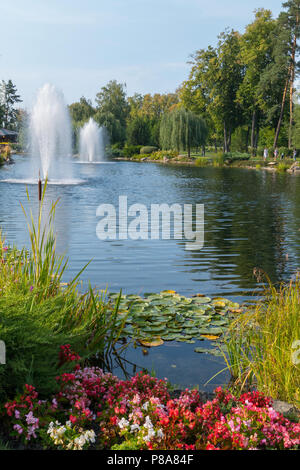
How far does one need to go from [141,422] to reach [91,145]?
58.3 m

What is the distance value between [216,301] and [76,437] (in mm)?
3671

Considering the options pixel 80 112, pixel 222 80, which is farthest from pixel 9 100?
pixel 222 80

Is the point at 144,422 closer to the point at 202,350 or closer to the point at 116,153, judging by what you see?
the point at 202,350

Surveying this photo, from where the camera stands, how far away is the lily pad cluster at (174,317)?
16.5 feet

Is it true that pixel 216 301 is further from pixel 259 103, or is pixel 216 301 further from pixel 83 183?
pixel 259 103

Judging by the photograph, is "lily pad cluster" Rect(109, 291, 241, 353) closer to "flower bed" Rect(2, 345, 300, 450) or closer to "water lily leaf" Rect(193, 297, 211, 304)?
"water lily leaf" Rect(193, 297, 211, 304)

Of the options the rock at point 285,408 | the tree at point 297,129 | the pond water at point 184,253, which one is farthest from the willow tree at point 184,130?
the rock at point 285,408

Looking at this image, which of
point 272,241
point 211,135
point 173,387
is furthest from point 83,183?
point 211,135

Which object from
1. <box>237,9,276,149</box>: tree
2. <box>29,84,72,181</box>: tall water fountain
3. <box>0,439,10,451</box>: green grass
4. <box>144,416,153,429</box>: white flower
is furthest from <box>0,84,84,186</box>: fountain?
<box>237,9,276,149</box>: tree

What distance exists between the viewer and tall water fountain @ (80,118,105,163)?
5744cm

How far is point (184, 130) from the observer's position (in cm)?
5269

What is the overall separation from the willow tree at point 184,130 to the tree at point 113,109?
1802 cm

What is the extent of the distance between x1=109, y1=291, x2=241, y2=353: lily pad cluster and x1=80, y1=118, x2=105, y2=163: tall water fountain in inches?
2036

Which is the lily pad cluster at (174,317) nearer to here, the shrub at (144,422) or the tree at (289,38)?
the shrub at (144,422)
